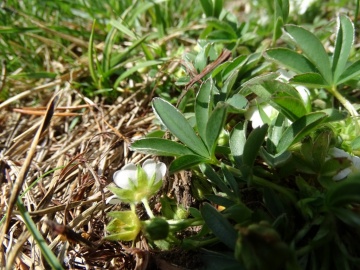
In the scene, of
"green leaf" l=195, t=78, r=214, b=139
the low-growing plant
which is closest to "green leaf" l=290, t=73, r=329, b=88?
the low-growing plant

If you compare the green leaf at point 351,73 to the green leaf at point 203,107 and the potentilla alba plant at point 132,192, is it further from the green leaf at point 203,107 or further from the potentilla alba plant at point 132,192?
the potentilla alba plant at point 132,192

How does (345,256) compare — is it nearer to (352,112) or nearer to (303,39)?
(352,112)

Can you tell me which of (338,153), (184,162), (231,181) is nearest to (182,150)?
(184,162)

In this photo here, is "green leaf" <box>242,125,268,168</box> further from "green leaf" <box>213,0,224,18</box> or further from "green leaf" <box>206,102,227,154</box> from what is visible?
"green leaf" <box>213,0,224,18</box>

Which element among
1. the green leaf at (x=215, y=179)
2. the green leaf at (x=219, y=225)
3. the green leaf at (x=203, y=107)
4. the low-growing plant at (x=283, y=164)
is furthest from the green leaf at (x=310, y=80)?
the green leaf at (x=219, y=225)

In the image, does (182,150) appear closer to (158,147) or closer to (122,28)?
(158,147)

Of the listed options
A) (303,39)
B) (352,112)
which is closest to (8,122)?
(303,39)
